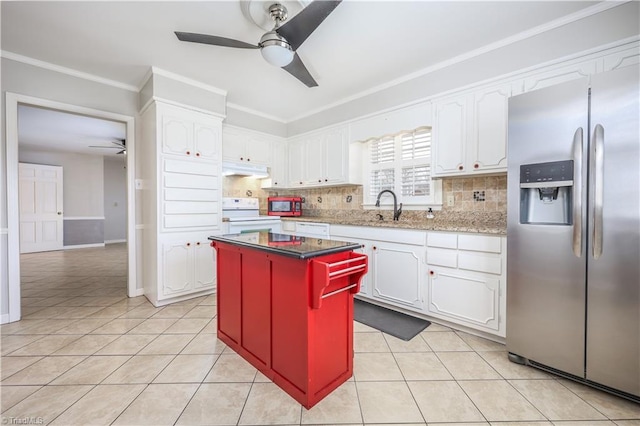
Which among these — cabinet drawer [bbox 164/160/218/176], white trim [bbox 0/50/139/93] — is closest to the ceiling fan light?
cabinet drawer [bbox 164/160/218/176]

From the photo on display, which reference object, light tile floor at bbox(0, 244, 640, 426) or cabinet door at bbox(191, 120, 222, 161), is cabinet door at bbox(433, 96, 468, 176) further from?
cabinet door at bbox(191, 120, 222, 161)

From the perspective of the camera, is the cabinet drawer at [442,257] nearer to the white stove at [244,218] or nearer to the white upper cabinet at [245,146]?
the white stove at [244,218]

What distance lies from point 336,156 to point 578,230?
9.19 ft

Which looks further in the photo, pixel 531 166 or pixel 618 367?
pixel 531 166

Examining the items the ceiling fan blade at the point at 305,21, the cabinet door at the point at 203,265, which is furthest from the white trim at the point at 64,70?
the ceiling fan blade at the point at 305,21

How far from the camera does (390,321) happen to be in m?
2.68

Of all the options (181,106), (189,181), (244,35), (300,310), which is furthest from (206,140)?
(300,310)

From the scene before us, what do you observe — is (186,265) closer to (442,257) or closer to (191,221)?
(191,221)

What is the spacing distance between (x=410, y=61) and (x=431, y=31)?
18.9 inches

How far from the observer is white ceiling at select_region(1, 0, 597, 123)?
80.8 inches

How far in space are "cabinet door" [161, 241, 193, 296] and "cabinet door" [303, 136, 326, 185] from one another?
6.72 feet

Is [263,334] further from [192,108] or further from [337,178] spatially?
[192,108]

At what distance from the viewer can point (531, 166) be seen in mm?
1851

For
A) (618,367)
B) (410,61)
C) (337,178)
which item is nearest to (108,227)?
(337,178)
